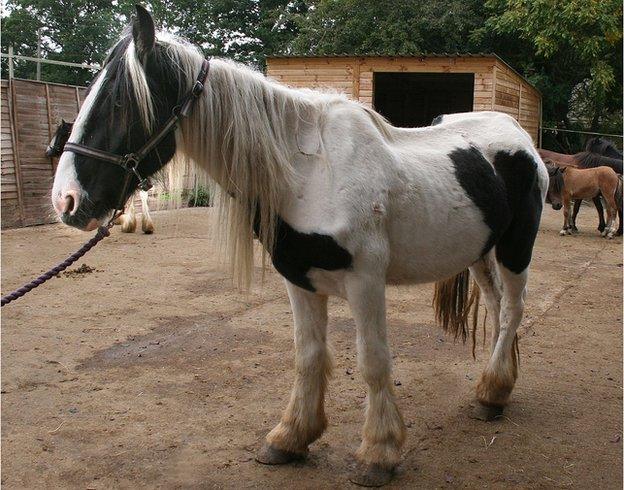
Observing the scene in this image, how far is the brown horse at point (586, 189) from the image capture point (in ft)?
31.2

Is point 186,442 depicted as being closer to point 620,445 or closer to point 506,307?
point 506,307

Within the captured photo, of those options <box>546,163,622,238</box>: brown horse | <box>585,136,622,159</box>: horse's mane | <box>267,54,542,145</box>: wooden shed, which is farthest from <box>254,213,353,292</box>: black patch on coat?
<box>585,136,622,159</box>: horse's mane

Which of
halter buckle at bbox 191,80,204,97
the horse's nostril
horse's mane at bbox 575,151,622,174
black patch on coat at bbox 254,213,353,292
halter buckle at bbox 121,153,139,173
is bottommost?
horse's mane at bbox 575,151,622,174

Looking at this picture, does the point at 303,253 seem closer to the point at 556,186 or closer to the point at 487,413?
the point at 487,413

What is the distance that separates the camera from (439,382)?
11.5 ft

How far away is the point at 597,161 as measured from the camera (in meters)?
10.7

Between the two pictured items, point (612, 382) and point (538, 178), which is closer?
point (538, 178)

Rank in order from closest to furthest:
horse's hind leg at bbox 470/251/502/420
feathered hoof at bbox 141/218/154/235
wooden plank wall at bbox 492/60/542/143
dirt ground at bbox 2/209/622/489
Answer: dirt ground at bbox 2/209/622/489
horse's hind leg at bbox 470/251/502/420
feathered hoof at bbox 141/218/154/235
wooden plank wall at bbox 492/60/542/143

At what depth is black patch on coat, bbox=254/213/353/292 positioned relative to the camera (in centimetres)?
215

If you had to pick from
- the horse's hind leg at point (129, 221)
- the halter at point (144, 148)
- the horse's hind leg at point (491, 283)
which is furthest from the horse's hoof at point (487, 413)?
→ the horse's hind leg at point (129, 221)

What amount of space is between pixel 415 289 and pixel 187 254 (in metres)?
3.02

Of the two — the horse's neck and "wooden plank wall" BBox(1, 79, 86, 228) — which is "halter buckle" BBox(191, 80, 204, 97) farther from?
"wooden plank wall" BBox(1, 79, 86, 228)

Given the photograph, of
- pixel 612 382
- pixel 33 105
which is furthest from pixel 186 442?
pixel 33 105

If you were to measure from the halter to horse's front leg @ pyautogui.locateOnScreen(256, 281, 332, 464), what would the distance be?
86cm
